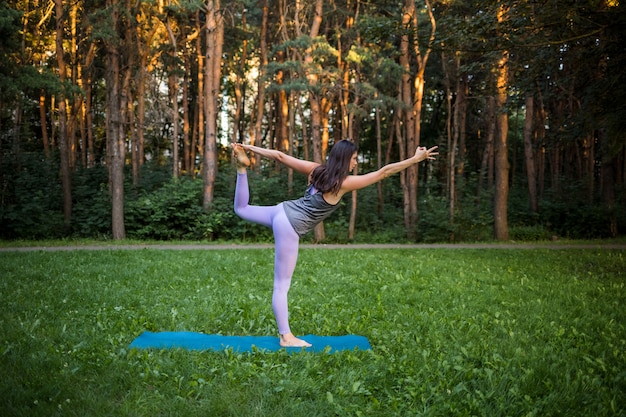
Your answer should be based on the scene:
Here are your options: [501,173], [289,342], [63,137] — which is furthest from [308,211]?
[63,137]

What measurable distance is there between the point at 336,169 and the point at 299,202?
1.95 ft

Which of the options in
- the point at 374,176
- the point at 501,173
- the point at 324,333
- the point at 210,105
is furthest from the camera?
the point at 210,105

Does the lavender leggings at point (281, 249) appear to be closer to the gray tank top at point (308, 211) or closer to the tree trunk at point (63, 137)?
the gray tank top at point (308, 211)

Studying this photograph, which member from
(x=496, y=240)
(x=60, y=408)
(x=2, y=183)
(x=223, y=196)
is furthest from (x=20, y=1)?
(x=60, y=408)

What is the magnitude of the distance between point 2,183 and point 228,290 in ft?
51.2

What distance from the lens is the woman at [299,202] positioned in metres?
5.36

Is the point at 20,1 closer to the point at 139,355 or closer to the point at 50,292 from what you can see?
the point at 50,292

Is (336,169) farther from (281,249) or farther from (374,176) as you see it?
(281,249)

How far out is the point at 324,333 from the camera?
623cm

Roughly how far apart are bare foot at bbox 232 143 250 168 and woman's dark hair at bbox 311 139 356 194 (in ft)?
2.51

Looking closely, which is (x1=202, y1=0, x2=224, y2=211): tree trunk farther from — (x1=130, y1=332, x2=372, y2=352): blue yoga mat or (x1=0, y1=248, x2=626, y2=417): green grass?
(x1=130, y1=332, x2=372, y2=352): blue yoga mat

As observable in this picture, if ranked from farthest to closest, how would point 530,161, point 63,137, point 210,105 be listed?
point 530,161 → point 210,105 → point 63,137

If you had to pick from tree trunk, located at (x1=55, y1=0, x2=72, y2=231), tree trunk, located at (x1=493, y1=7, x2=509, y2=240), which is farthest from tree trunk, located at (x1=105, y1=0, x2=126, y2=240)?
tree trunk, located at (x1=493, y1=7, x2=509, y2=240)

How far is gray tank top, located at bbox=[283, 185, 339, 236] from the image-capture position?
552 cm
